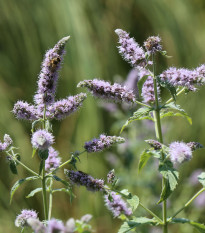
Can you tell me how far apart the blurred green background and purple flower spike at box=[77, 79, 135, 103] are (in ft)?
6.06

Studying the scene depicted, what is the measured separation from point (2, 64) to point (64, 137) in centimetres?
73

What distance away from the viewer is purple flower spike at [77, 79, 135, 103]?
46.1 inches

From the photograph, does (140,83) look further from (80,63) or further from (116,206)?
(80,63)

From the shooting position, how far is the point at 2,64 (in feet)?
11.3

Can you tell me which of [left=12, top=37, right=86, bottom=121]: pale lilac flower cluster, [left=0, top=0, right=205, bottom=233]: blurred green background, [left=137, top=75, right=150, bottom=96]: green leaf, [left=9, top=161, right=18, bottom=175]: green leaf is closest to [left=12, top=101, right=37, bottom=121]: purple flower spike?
[left=12, top=37, right=86, bottom=121]: pale lilac flower cluster

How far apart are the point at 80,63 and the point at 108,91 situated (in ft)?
6.56

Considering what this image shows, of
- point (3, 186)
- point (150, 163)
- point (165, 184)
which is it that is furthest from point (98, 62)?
point (165, 184)

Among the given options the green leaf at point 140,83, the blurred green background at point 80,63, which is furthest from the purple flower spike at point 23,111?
the blurred green background at point 80,63

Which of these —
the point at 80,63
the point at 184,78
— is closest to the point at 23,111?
the point at 184,78

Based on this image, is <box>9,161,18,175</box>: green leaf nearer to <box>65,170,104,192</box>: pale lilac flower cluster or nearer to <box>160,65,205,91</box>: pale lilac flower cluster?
<box>65,170,104,192</box>: pale lilac flower cluster

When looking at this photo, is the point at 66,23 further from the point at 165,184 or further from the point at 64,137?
the point at 165,184

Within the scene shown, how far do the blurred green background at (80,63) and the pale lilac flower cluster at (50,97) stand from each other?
6.14 feet

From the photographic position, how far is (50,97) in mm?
1160

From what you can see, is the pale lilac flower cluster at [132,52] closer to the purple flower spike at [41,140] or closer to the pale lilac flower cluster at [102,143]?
the pale lilac flower cluster at [102,143]
